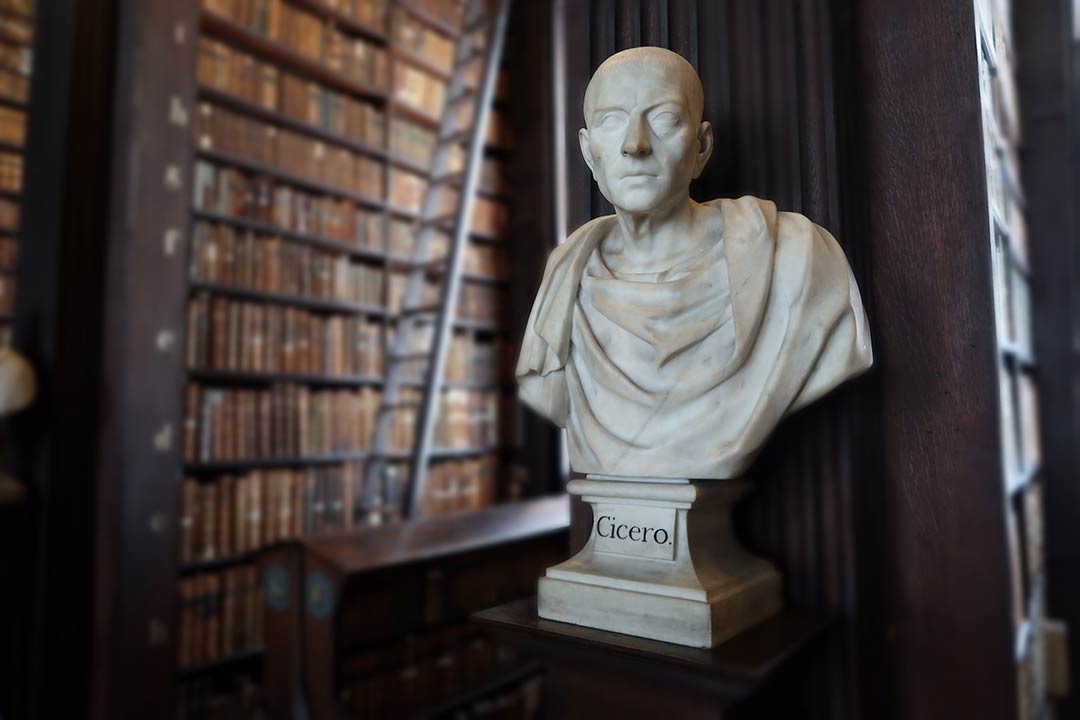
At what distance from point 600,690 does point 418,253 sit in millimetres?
2828

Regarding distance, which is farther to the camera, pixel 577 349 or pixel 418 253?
pixel 418 253

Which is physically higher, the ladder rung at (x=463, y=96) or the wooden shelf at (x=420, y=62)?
the wooden shelf at (x=420, y=62)

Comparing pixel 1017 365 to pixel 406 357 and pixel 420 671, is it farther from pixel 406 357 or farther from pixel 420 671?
pixel 406 357

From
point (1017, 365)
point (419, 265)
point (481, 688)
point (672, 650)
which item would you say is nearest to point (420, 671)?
point (481, 688)

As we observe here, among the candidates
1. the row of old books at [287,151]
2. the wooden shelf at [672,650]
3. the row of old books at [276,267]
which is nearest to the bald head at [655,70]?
the wooden shelf at [672,650]

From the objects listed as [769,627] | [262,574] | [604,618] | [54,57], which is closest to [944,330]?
[769,627]

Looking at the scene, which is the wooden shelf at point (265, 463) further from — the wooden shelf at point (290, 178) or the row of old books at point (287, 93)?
the row of old books at point (287, 93)

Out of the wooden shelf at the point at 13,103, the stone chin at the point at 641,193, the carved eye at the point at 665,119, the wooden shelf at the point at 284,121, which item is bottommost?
the stone chin at the point at 641,193

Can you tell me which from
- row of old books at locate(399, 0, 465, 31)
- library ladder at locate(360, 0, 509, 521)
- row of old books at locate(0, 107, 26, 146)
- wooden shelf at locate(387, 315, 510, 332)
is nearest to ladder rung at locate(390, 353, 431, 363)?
library ladder at locate(360, 0, 509, 521)

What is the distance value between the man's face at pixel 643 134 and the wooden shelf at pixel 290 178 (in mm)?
2265

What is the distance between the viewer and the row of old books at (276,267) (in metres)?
2.80

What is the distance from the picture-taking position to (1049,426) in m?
2.78

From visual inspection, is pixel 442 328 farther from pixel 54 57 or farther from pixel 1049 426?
pixel 1049 426

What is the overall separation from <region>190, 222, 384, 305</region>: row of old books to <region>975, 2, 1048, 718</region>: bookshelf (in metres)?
2.58
